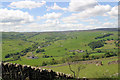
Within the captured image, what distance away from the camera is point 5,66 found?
6984mm

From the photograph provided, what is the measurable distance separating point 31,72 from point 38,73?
45 cm

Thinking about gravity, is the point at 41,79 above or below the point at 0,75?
below

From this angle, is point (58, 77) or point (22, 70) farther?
point (58, 77)

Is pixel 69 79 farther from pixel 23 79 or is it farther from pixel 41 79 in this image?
pixel 23 79

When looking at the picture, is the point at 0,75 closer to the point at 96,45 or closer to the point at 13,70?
the point at 13,70

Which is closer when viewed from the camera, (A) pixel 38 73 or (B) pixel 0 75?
(B) pixel 0 75

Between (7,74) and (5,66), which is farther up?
(5,66)

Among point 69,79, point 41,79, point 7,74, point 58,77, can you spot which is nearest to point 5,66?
point 7,74

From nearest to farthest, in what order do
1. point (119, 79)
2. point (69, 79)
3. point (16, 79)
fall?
point (119, 79)
point (16, 79)
point (69, 79)

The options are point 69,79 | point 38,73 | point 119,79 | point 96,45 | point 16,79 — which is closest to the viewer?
point 119,79

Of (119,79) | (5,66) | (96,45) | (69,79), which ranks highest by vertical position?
(5,66)

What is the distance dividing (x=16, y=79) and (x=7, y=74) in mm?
606

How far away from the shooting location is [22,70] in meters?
6.99

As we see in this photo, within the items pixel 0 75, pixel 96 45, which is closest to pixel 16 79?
pixel 0 75
